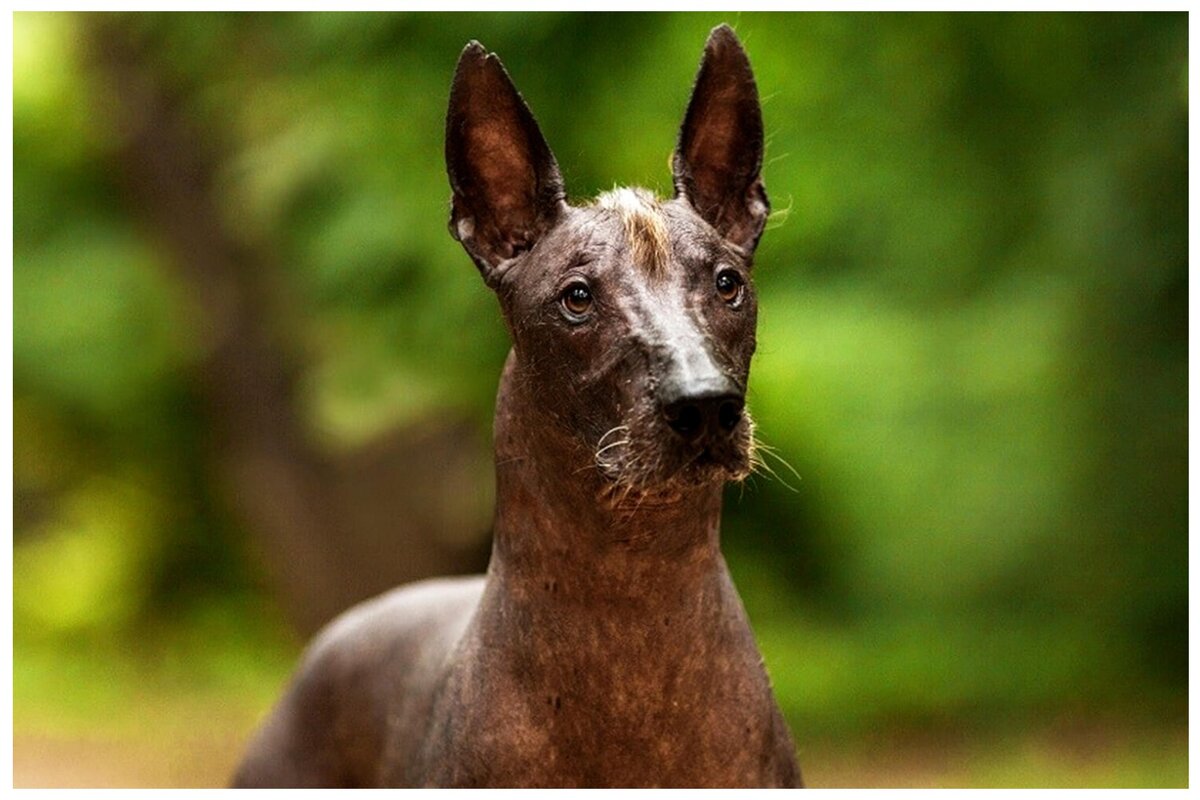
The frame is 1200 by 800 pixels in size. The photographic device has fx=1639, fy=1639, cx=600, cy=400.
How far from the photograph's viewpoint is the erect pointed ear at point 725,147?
14.0 ft

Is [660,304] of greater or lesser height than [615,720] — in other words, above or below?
above

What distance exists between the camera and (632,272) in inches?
155

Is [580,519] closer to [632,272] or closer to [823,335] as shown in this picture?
[632,272]

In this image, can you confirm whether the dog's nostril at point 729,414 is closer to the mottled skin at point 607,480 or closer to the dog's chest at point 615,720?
the mottled skin at point 607,480

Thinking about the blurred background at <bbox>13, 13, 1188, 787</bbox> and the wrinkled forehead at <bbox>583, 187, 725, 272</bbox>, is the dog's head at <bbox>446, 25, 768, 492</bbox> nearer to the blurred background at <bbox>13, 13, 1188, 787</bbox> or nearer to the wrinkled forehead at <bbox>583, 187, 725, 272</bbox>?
the wrinkled forehead at <bbox>583, 187, 725, 272</bbox>

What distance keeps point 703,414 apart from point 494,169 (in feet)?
3.31

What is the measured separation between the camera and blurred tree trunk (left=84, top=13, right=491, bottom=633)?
11750mm

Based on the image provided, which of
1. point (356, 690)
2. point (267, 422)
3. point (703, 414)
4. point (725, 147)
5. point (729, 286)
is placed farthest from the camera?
point (267, 422)

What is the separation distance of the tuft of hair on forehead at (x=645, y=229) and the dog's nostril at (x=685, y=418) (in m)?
0.44

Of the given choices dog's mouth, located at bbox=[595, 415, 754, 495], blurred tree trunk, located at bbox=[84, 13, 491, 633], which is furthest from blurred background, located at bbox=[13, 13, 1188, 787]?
dog's mouth, located at bbox=[595, 415, 754, 495]

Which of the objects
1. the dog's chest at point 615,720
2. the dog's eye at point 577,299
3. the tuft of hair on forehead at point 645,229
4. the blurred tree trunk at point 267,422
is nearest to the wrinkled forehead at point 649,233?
the tuft of hair on forehead at point 645,229

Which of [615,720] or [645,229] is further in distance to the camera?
[615,720]

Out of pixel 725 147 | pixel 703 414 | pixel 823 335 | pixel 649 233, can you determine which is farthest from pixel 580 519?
pixel 823 335

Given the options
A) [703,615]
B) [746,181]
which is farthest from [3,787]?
[746,181]
